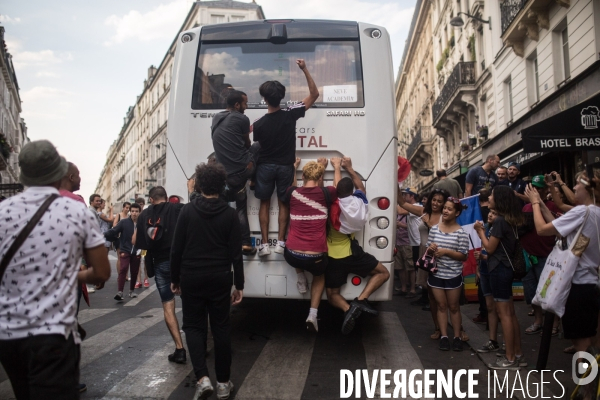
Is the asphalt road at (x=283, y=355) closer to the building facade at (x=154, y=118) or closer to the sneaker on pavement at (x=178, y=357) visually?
the sneaker on pavement at (x=178, y=357)

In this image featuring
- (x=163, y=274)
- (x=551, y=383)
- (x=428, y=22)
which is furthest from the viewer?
(x=428, y=22)

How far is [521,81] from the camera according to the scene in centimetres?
1828

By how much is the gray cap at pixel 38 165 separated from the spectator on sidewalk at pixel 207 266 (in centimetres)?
163

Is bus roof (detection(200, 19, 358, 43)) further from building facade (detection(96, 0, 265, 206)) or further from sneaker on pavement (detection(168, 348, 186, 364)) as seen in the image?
building facade (detection(96, 0, 265, 206))

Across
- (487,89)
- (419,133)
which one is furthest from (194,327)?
(419,133)

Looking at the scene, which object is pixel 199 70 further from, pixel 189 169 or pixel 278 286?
pixel 278 286

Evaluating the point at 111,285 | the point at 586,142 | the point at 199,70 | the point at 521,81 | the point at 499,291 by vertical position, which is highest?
the point at 521,81

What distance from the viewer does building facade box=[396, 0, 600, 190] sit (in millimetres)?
13211

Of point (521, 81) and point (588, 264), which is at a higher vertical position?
point (521, 81)

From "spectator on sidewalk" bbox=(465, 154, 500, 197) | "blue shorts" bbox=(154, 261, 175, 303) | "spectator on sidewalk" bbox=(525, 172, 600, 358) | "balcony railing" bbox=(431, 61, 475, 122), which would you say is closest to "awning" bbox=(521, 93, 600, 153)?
"spectator on sidewalk" bbox=(465, 154, 500, 197)

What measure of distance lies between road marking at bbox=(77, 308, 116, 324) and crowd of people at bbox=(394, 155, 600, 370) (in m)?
4.99

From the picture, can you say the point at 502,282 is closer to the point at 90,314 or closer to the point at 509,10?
the point at 90,314

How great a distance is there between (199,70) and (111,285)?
8.38 m

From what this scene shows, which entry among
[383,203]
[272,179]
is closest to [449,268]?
[383,203]
